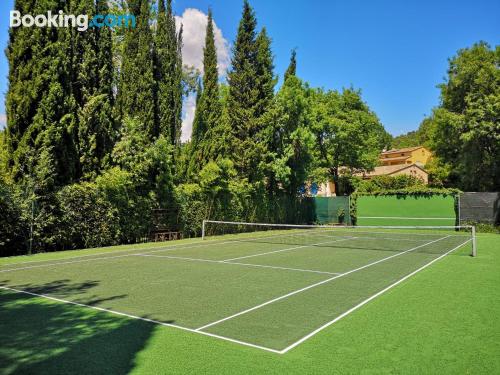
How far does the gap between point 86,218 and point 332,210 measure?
68.7 ft

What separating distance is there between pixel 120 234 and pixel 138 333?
494 inches

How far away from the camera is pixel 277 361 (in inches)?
179

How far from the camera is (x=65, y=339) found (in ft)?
17.1

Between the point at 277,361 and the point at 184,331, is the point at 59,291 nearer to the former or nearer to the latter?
the point at 184,331

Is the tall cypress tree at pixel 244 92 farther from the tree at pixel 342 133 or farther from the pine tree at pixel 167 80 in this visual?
the tree at pixel 342 133

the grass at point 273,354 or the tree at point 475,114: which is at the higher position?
the tree at point 475,114

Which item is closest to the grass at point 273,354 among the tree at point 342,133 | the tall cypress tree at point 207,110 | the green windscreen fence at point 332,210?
the tall cypress tree at point 207,110

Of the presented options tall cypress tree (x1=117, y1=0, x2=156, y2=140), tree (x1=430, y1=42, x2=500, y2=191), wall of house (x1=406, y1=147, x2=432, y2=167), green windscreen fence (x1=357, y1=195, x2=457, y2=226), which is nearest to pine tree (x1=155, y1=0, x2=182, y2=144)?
tall cypress tree (x1=117, y1=0, x2=156, y2=140)

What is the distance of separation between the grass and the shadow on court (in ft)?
0.04

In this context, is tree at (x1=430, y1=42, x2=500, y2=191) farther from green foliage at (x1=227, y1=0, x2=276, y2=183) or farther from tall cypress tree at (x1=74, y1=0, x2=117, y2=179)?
tall cypress tree at (x1=74, y1=0, x2=117, y2=179)

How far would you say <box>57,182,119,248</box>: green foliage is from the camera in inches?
601

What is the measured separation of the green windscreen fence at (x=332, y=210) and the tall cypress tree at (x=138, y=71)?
15.9 metres

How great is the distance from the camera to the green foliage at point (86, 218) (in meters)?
15.3

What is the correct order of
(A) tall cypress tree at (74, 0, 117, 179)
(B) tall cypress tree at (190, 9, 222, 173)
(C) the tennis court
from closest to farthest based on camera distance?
(C) the tennis court
(A) tall cypress tree at (74, 0, 117, 179)
(B) tall cypress tree at (190, 9, 222, 173)
